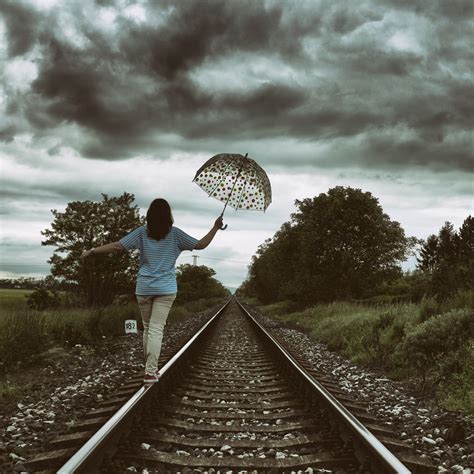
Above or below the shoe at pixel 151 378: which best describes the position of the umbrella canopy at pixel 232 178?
above

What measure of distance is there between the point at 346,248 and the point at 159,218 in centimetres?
2401

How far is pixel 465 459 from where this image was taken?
3.64 metres

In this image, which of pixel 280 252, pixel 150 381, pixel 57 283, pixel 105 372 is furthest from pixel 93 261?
pixel 280 252

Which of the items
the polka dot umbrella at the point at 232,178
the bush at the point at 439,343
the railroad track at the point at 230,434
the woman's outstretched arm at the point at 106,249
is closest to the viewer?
the railroad track at the point at 230,434

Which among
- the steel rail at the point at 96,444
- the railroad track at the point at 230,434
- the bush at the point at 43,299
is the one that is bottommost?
the railroad track at the point at 230,434

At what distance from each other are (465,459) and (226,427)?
1.97 m

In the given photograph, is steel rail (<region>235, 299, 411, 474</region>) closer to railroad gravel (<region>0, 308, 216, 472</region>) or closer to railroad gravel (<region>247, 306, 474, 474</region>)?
railroad gravel (<region>247, 306, 474, 474</region>)

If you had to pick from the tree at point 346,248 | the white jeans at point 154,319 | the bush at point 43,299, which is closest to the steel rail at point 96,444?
the white jeans at point 154,319

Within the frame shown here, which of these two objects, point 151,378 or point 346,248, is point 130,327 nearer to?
point 151,378

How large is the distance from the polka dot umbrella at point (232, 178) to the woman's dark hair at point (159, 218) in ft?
3.81

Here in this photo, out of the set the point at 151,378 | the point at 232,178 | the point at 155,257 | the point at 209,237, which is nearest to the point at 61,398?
the point at 151,378

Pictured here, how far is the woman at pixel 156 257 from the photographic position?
4758 mm

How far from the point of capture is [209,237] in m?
4.85

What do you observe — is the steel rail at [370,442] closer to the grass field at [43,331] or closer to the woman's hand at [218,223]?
the woman's hand at [218,223]
